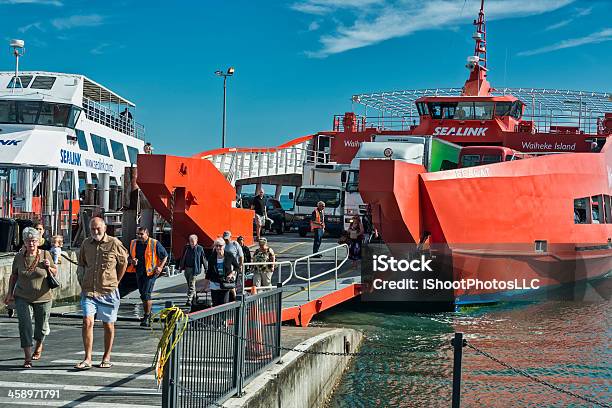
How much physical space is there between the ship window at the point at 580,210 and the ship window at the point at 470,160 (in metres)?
2.65

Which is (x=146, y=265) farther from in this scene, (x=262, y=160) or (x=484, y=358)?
(x=262, y=160)

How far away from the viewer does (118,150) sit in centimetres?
2723

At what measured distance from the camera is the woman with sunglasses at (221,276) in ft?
37.1

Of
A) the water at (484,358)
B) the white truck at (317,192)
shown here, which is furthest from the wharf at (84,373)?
the white truck at (317,192)

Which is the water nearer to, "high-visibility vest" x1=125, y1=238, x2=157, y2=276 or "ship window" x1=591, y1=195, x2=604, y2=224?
"ship window" x1=591, y1=195, x2=604, y2=224

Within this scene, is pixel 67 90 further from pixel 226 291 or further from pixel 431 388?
pixel 431 388

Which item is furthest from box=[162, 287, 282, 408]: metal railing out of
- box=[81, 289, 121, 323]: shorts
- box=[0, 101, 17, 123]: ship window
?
box=[0, 101, 17, 123]: ship window

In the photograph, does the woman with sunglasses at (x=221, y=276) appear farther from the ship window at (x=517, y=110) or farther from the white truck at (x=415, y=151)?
the ship window at (x=517, y=110)

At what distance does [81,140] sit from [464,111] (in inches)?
479

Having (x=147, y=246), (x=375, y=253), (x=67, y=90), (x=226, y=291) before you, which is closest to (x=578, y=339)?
(x=375, y=253)

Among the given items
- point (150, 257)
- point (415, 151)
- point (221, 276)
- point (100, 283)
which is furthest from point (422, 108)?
point (100, 283)

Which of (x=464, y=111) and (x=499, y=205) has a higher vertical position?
(x=464, y=111)

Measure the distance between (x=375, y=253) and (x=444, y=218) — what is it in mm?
1852

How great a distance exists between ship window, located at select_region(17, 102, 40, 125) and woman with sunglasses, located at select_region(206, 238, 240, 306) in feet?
40.2
